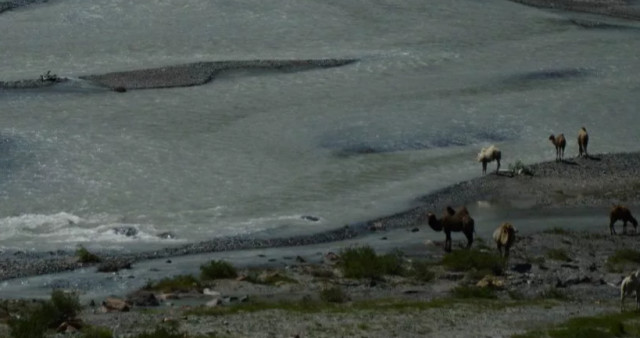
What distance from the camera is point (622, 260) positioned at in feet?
104

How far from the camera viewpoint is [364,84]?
180 ft

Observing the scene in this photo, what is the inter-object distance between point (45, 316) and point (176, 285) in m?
5.12

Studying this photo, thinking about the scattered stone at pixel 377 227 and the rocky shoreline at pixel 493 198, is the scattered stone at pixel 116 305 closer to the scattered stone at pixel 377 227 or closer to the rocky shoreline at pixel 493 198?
the rocky shoreline at pixel 493 198

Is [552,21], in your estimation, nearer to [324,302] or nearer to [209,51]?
[209,51]

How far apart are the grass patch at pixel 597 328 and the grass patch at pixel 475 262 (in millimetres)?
5300

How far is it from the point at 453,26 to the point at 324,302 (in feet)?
136

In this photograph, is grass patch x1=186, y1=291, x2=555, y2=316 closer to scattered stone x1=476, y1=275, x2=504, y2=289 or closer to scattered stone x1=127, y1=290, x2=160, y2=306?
scattered stone x1=476, y1=275, x2=504, y2=289

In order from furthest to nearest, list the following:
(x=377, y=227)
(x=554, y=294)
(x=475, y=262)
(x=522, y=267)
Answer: (x=377, y=227), (x=522, y=267), (x=475, y=262), (x=554, y=294)

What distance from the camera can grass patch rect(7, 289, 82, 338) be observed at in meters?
22.8

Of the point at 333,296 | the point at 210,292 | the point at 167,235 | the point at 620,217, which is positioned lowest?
the point at 210,292

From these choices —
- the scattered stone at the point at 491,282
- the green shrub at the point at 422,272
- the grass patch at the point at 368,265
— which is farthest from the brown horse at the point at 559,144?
the scattered stone at the point at 491,282

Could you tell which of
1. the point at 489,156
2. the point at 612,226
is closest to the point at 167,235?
the point at 489,156

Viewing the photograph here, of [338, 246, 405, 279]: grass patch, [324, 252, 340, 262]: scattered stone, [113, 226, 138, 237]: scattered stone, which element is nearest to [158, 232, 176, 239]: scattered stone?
[113, 226, 138, 237]: scattered stone

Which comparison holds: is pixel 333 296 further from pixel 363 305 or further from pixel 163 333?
pixel 163 333
